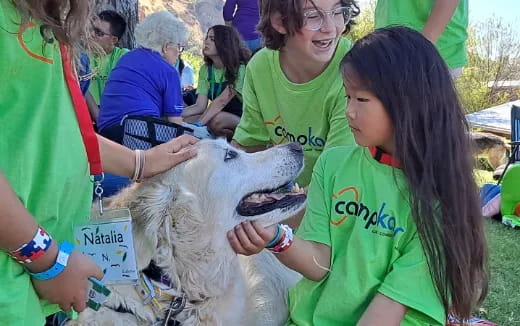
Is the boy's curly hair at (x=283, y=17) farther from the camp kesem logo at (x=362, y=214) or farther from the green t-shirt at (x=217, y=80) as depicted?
the green t-shirt at (x=217, y=80)

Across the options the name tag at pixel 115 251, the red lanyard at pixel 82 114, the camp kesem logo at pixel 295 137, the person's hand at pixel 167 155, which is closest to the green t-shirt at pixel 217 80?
the camp kesem logo at pixel 295 137

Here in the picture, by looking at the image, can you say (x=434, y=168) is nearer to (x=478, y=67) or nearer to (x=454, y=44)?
(x=454, y=44)

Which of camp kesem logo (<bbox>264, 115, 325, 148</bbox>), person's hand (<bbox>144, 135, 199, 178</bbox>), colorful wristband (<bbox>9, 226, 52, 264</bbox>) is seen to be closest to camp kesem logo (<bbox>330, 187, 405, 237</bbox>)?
person's hand (<bbox>144, 135, 199, 178</bbox>)

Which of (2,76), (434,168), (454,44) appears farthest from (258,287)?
(454,44)

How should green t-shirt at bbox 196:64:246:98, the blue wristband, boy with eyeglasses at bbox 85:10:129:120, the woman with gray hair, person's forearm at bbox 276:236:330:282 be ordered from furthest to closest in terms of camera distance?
green t-shirt at bbox 196:64:246:98, boy with eyeglasses at bbox 85:10:129:120, the woman with gray hair, person's forearm at bbox 276:236:330:282, the blue wristband

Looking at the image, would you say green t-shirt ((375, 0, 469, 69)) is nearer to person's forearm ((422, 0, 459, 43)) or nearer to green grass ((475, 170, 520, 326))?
person's forearm ((422, 0, 459, 43))

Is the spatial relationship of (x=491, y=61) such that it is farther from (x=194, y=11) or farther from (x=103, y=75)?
(x=194, y=11)

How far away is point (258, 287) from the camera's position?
2627 mm

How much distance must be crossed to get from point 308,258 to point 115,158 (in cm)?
77

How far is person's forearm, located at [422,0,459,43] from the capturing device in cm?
328

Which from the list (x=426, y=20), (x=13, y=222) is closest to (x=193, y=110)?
(x=426, y=20)

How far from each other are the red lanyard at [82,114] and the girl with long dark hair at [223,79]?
13.7 feet

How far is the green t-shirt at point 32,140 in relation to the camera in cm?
134

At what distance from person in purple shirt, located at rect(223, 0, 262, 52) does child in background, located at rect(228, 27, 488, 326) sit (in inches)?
186
